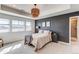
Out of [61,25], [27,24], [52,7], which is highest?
[52,7]

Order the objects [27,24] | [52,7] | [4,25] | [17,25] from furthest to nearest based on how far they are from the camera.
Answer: [27,24] < [17,25] < [4,25] < [52,7]

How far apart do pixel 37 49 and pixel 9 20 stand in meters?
3.29

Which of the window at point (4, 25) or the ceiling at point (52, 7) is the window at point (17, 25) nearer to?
the window at point (4, 25)

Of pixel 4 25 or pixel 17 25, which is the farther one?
pixel 17 25

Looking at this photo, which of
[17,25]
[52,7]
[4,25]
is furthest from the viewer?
[17,25]

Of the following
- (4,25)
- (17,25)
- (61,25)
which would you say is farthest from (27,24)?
(61,25)

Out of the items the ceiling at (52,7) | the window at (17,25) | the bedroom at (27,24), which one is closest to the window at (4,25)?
the bedroom at (27,24)

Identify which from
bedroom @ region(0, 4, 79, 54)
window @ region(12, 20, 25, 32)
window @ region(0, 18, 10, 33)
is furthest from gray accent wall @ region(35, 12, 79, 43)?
window @ region(0, 18, 10, 33)

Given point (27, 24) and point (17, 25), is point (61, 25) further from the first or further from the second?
point (17, 25)

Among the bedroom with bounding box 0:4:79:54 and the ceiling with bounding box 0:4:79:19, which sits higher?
the ceiling with bounding box 0:4:79:19

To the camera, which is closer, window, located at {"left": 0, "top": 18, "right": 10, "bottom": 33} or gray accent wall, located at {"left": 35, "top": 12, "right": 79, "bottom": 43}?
gray accent wall, located at {"left": 35, "top": 12, "right": 79, "bottom": 43}

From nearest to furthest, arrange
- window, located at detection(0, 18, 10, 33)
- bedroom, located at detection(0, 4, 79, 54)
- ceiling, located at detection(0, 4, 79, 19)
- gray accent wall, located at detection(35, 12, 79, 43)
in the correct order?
ceiling, located at detection(0, 4, 79, 19)
bedroom, located at detection(0, 4, 79, 54)
gray accent wall, located at detection(35, 12, 79, 43)
window, located at detection(0, 18, 10, 33)

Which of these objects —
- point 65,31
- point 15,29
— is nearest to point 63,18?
point 65,31

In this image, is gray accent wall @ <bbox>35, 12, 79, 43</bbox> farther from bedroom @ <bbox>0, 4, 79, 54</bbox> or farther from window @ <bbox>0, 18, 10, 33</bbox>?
window @ <bbox>0, 18, 10, 33</bbox>
